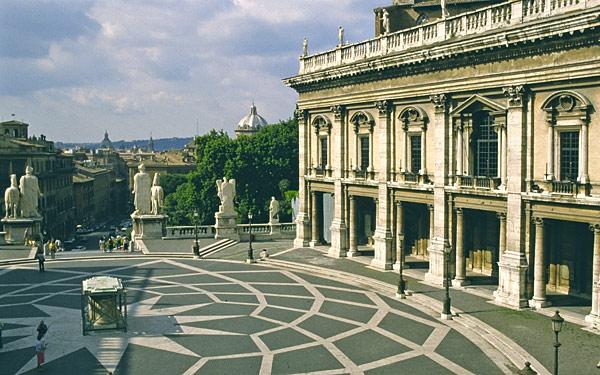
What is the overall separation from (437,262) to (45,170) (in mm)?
89230

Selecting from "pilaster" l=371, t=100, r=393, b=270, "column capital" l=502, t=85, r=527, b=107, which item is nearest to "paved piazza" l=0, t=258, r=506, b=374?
"pilaster" l=371, t=100, r=393, b=270

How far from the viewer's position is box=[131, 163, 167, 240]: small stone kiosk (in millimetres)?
56812

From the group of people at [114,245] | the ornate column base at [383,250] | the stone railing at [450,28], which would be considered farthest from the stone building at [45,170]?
the ornate column base at [383,250]

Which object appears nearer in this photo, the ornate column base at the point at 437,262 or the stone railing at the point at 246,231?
the ornate column base at the point at 437,262

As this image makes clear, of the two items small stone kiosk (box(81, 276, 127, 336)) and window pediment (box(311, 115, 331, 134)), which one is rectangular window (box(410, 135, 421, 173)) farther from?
small stone kiosk (box(81, 276, 127, 336))

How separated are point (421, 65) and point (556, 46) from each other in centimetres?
997

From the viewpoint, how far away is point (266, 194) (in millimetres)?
80625

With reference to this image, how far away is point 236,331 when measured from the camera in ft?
101

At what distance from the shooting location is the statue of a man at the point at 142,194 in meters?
56.8

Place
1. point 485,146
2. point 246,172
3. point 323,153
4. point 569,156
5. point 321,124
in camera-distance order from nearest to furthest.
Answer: point 569,156, point 485,146, point 321,124, point 323,153, point 246,172

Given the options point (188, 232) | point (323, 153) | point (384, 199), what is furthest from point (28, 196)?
point (384, 199)

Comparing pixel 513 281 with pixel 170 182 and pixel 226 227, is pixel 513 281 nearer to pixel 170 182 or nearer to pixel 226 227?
pixel 226 227

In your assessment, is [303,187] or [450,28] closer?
[450,28]

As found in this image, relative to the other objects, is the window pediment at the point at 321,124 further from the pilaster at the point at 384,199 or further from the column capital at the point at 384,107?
the column capital at the point at 384,107
